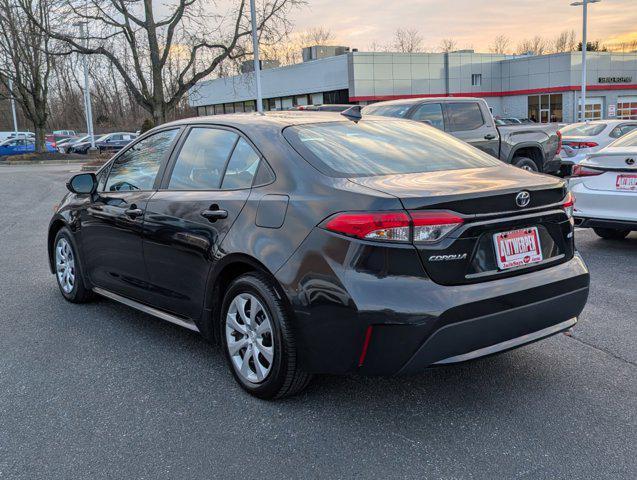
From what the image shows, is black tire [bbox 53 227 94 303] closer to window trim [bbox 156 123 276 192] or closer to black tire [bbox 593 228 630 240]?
window trim [bbox 156 123 276 192]

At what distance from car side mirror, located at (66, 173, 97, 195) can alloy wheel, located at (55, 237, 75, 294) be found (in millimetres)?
715

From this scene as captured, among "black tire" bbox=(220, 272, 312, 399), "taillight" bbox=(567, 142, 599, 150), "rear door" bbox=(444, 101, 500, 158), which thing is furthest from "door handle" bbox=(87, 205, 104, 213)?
"taillight" bbox=(567, 142, 599, 150)

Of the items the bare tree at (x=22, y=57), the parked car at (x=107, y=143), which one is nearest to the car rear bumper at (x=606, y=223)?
the bare tree at (x=22, y=57)

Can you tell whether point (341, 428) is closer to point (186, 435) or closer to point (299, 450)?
point (299, 450)

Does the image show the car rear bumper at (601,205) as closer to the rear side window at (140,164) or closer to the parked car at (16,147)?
the rear side window at (140,164)

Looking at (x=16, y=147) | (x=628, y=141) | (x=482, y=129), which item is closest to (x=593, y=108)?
(x=482, y=129)

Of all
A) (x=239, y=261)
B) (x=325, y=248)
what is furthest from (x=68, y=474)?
(x=325, y=248)

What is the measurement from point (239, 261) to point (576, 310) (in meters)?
1.99

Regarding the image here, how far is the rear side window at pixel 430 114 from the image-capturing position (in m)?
10.6

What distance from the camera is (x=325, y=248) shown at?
308 centimetres

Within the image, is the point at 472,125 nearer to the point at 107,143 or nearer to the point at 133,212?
the point at 133,212

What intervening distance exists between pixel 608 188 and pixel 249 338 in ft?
16.6

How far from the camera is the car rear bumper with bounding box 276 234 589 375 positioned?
2936 millimetres

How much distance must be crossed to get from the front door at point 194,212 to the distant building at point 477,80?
41030 mm
